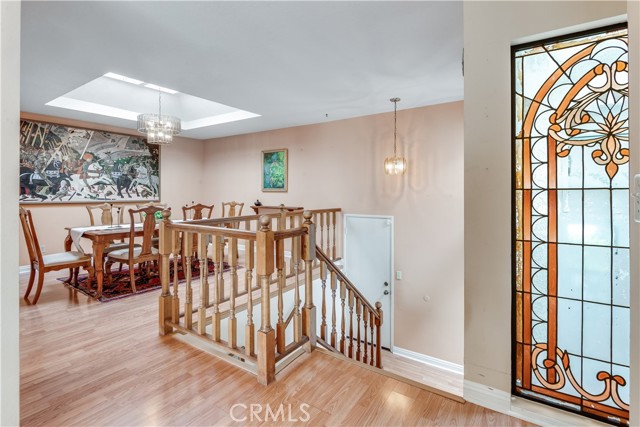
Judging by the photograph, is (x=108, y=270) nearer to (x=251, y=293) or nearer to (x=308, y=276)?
(x=251, y=293)

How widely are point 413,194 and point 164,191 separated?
16.6 feet

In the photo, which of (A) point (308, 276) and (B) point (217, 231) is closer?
(B) point (217, 231)

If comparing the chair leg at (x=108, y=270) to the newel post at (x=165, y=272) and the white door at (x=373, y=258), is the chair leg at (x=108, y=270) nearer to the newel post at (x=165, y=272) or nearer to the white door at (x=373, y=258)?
the newel post at (x=165, y=272)

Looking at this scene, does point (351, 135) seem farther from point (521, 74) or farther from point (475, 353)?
point (475, 353)

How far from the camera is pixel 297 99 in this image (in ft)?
13.8

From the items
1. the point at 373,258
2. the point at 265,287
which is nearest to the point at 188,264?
the point at 265,287

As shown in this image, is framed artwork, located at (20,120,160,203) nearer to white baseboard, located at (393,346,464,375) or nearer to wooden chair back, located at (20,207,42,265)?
wooden chair back, located at (20,207,42,265)

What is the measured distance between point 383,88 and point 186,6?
2.36 metres

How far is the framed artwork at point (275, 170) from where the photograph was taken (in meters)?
Answer: 6.04

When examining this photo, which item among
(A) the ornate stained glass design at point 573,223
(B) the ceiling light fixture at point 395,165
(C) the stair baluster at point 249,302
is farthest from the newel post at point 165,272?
(B) the ceiling light fixture at point 395,165

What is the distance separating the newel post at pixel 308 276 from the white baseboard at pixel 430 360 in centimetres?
311

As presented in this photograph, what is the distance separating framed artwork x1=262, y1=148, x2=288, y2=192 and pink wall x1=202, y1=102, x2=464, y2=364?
1.10ft

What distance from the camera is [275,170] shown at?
6176mm

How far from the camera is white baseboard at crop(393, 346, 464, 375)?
445 centimetres
